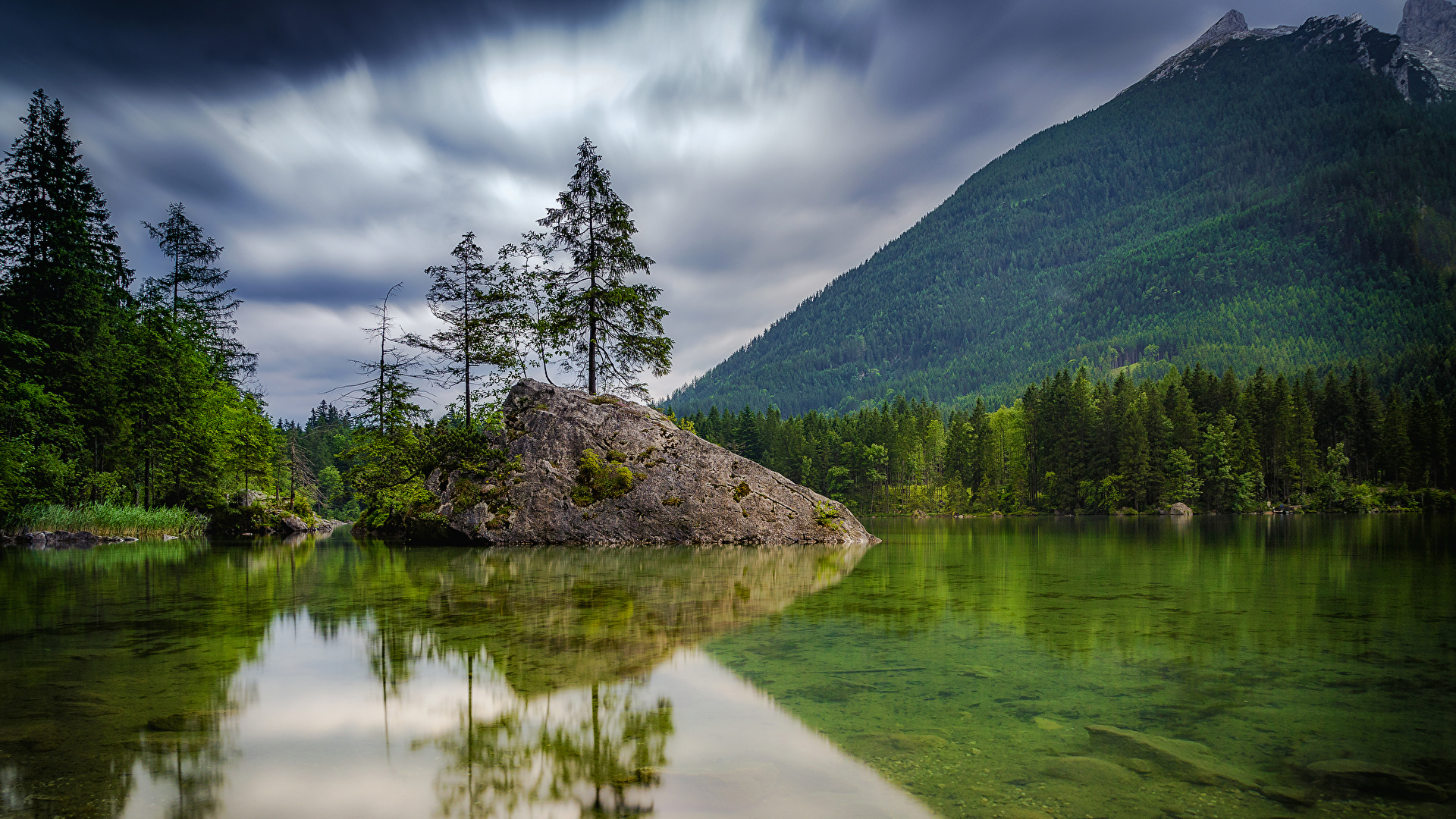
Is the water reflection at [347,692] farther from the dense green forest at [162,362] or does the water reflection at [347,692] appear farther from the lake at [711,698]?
the dense green forest at [162,362]

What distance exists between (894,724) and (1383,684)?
4.77 m

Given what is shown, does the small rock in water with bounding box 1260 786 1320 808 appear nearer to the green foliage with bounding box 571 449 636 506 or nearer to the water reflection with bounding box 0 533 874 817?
the water reflection with bounding box 0 533 874 817

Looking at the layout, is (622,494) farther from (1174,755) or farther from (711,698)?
(1174,755)

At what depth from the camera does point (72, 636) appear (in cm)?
862

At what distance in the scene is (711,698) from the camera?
236 inches

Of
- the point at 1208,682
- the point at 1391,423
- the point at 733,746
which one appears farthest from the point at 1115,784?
the point at 1391,423

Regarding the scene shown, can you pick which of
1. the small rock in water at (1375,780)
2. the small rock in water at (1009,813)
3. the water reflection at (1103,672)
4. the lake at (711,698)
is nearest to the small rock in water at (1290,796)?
the lake at (711,698)

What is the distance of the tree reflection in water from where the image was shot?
395 cm

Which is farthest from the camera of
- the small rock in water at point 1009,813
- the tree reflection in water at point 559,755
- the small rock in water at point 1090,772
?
the small rock in water at point 1090,772

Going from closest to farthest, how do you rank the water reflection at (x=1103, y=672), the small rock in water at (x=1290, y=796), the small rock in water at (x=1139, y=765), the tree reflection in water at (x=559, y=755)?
the small rock in water at (x=1290, y=796) → the tree reflection in water at (x=559, y=755) → the small rock in water at (x=1139, y=765) → the water reflection at (x=1103, y=672)

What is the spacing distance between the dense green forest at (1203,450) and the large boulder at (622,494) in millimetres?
62015

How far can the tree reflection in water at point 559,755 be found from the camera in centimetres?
395

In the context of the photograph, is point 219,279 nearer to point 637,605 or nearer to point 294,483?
point 294,483

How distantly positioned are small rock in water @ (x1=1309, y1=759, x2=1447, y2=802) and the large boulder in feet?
72.1
